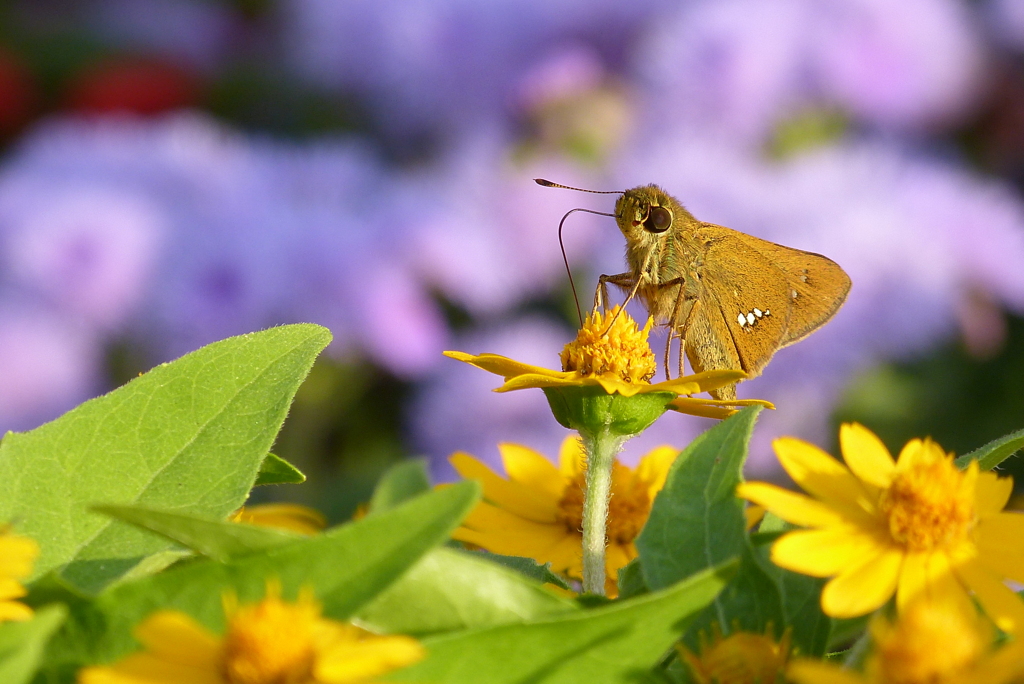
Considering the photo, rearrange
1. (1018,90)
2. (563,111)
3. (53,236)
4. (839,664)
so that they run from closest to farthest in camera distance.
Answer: (839,664) < (53,236) < (563,111) < (1018,90)

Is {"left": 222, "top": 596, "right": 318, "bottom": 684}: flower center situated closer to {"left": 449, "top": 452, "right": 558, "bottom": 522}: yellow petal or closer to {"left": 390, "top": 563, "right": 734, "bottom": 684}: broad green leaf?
{"left": 390, "top": 563, "right": 734, "bottom": 684}: broad green leaf

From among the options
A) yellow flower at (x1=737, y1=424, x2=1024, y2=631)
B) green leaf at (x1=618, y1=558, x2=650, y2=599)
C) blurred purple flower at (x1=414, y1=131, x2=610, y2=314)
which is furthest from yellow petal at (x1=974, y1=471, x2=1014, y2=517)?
blurred purple flower at (x1=414, y1=131, x2=610, y2=314)

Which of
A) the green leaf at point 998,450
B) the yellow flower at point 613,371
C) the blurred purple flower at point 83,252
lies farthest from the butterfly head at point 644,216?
the blurred purple flower at point 83,252

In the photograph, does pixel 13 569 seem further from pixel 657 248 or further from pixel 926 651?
pixel 657 248

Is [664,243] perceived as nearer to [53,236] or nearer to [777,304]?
[777,304]

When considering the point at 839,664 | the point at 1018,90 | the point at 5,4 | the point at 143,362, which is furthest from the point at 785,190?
the point at 5,4

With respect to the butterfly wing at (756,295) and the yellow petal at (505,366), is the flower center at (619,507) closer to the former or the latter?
the yellow petal at (505,366)
